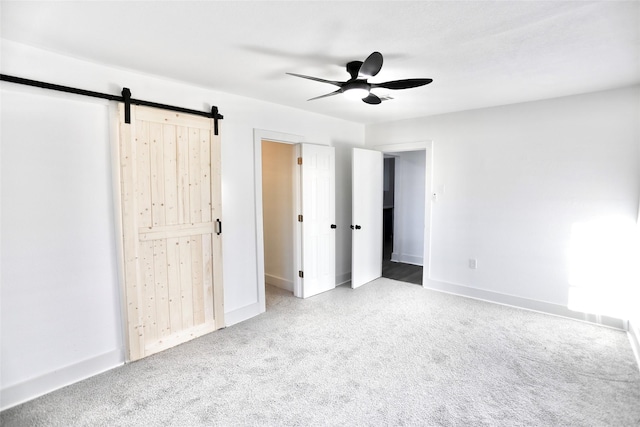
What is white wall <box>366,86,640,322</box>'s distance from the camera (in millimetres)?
3385

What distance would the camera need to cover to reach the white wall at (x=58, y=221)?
2.23m

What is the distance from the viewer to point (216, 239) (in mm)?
3373

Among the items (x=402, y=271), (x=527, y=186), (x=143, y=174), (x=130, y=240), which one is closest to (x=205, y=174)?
(x=143, y=174)

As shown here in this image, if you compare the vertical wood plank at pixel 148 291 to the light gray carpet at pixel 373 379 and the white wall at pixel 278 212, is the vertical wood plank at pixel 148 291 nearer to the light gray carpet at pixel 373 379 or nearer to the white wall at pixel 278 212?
the light gray carpet at pixel 373 379

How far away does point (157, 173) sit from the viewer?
9.59 ft

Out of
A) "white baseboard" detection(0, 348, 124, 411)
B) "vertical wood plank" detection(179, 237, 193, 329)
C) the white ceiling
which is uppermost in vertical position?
the white ceiling

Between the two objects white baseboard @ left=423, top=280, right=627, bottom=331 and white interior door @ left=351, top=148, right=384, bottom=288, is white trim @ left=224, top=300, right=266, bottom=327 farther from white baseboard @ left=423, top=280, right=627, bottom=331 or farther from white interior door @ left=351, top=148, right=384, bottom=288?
white baseboard @ left=423, top=280, right=627, bottom=331

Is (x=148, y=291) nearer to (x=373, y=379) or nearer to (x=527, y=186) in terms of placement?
(x=373, y=379)

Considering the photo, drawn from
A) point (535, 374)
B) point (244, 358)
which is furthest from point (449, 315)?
point (244, 358)

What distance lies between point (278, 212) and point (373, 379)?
112 inches

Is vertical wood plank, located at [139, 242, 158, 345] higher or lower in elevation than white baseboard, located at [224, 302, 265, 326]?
higher

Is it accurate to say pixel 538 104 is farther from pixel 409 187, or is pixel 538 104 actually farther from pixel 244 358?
pixel 244 358

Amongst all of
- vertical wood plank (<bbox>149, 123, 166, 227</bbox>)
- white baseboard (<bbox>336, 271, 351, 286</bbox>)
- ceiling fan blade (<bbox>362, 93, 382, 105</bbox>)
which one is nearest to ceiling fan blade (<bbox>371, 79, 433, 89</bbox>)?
ceiling fan blade (<bbox>362, 93, 382, 105</bbox>)

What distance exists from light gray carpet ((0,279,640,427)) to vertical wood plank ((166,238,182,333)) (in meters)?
0.25
